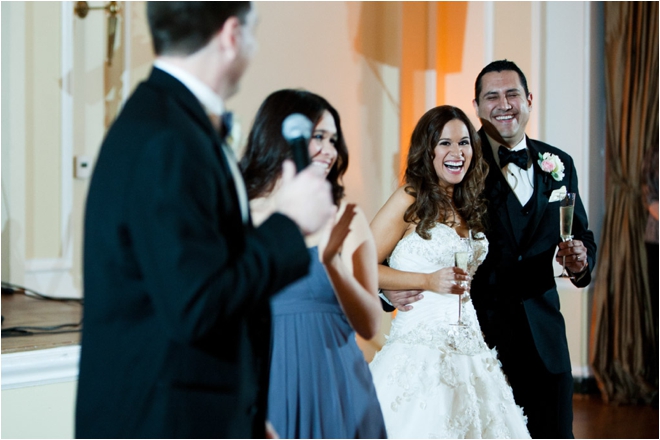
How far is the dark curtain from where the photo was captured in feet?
14.5

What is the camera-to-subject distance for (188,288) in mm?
1014

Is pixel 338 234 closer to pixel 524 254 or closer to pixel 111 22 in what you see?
pixel 524 254

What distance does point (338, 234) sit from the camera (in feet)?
5.16

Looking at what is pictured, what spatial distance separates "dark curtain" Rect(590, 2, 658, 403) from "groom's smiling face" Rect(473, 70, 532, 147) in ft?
8.08

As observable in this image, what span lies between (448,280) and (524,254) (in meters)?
0.32

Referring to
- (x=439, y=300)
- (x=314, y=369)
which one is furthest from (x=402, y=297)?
(x=314, y=369)

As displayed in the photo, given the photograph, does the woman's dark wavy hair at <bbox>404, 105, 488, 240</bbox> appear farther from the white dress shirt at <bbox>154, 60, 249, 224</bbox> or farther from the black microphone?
the white dress shirt at <bbox>154, 60, 249, 224</bbox>

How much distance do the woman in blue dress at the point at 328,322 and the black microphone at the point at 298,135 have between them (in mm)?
66

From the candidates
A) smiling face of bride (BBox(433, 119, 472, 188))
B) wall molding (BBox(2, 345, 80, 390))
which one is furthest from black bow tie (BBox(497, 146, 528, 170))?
wall molding (BBox(2, 345, 80, 390))

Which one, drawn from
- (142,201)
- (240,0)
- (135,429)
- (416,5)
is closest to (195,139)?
(142,201)

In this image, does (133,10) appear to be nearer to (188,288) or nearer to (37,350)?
(37,350)

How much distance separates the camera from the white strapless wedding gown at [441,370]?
2.20m

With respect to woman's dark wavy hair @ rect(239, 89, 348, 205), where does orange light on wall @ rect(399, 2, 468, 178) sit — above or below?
above

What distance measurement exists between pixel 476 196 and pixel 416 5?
143 centimetres
